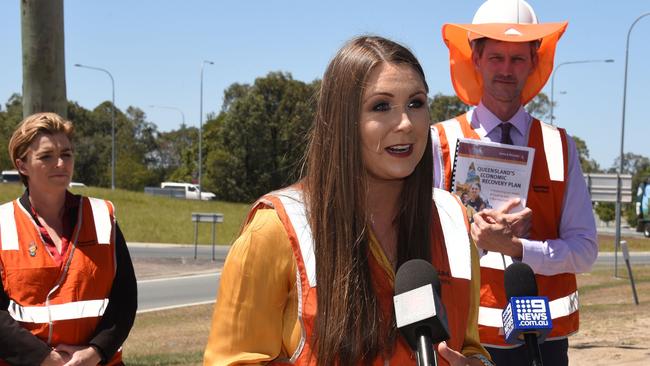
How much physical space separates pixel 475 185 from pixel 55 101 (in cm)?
366

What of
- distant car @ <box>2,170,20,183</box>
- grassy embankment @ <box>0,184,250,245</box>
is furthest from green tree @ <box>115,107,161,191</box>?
grassy embankment @ <box>0,184,250,245</box>

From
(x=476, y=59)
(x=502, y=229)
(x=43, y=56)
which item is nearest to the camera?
(x=502, y=229)

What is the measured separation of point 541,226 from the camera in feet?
12.4

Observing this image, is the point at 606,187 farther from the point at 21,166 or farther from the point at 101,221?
the point at 21,166

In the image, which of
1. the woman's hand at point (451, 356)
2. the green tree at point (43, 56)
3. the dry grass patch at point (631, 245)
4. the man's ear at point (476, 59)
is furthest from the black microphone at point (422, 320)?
the dry grass patch at point (631, 245)

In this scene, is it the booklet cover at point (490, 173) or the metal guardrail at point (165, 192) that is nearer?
the booklet cover at point (490, 173)

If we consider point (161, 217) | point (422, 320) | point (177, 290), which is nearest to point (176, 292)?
point (177, 290)

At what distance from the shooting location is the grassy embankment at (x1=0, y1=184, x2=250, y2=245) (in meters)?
38.1

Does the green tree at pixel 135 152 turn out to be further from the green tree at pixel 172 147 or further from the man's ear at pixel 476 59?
the man's ear at pixel 476 59

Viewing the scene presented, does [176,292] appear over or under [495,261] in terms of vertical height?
under

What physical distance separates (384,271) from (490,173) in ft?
4.65

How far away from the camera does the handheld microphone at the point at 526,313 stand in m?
2.57

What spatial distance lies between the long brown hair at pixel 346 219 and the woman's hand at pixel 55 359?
2248mm

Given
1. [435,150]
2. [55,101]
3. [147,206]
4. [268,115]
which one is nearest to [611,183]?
[55,101]
